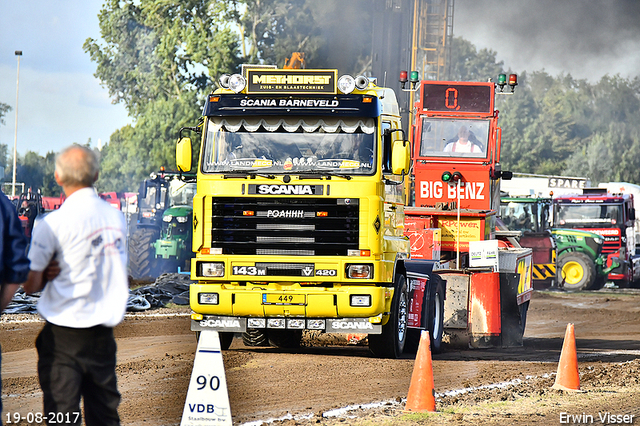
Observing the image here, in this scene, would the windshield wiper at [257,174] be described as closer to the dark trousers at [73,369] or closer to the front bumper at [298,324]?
the front bumper at [298,324]

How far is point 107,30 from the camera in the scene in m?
42.0

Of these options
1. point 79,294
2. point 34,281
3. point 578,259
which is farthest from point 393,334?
point 578,259

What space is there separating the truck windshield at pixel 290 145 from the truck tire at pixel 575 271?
18.1 metres

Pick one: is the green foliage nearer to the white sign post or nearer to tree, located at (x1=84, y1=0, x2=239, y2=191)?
tree, located at (x1=84, y1=0, x2=239, y2=191)

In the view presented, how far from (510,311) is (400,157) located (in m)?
4.37

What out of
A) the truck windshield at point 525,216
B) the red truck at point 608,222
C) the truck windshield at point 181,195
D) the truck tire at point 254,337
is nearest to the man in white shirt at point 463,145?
the truck tire at point 254,337

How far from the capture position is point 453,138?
1734 centimetres

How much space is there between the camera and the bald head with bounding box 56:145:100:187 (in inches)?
189

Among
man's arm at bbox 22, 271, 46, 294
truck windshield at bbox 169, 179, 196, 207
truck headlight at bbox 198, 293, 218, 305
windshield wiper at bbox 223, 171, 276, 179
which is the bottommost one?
truck headlight at bbox 198, 293, 218, 305

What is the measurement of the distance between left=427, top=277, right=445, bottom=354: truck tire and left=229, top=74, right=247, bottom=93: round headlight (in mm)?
4179

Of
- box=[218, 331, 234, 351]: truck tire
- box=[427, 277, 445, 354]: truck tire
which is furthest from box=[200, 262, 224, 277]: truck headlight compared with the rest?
box=[427, 277, 445, 354]: truck tire

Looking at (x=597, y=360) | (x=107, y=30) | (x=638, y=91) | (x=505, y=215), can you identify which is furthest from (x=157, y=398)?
(x=638, y=91)

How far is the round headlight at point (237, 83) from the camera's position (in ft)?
35.8

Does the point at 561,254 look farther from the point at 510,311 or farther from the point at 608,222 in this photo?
the point at 510,311
